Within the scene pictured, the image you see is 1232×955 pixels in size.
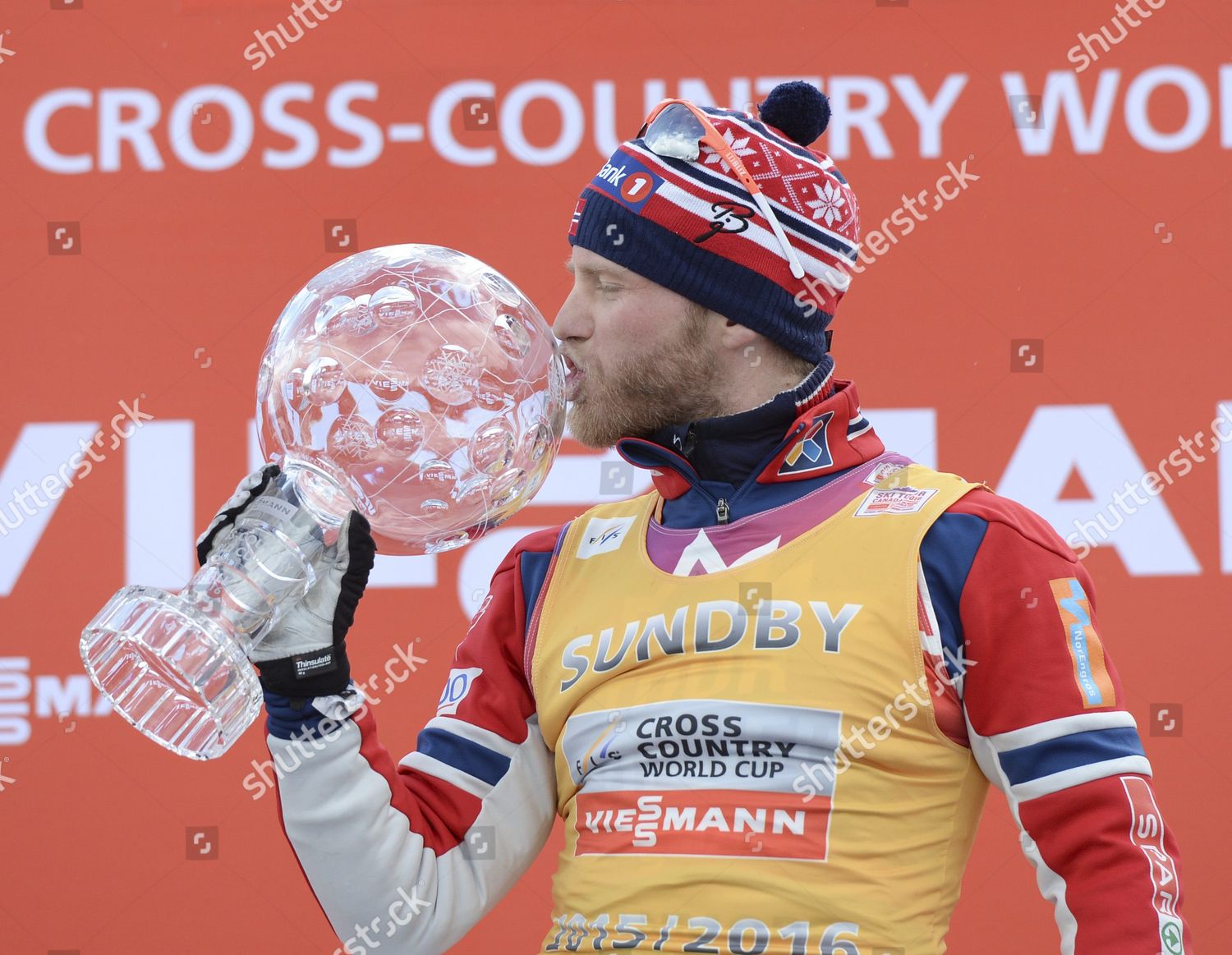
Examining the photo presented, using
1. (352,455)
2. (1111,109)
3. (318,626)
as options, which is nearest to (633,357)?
(352,455)

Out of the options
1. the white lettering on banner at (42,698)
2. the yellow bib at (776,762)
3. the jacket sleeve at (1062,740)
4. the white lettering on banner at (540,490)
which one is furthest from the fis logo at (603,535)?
the white lettering on banner at (42,698)

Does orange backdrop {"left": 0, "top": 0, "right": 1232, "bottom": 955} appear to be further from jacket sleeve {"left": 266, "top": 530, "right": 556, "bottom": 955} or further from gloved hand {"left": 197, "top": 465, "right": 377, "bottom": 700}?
gloved hand {"left": 197, "top": 465, "right": 377, "bottom": 700}

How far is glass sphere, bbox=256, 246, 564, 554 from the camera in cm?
123

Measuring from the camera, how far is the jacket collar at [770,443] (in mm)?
1321

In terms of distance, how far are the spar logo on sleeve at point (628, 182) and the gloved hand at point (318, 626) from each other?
448 mm

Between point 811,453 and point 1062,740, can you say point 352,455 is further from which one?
point 1062,740

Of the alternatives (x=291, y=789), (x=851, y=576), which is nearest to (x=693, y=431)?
(x=851, y=576)

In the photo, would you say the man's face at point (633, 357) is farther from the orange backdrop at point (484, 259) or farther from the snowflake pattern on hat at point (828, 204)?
the orange backdrop at point (484, 259)

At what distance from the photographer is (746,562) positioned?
4.17 ft

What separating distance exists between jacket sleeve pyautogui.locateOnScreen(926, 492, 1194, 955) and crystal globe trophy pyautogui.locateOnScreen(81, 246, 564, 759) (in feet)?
1.45

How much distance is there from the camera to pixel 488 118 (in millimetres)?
2287

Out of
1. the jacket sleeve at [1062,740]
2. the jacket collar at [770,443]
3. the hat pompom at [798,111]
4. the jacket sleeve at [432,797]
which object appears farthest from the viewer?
the hat pompom at [798,111]

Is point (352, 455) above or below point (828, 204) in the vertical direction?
below

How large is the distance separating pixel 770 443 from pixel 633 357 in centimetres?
16
